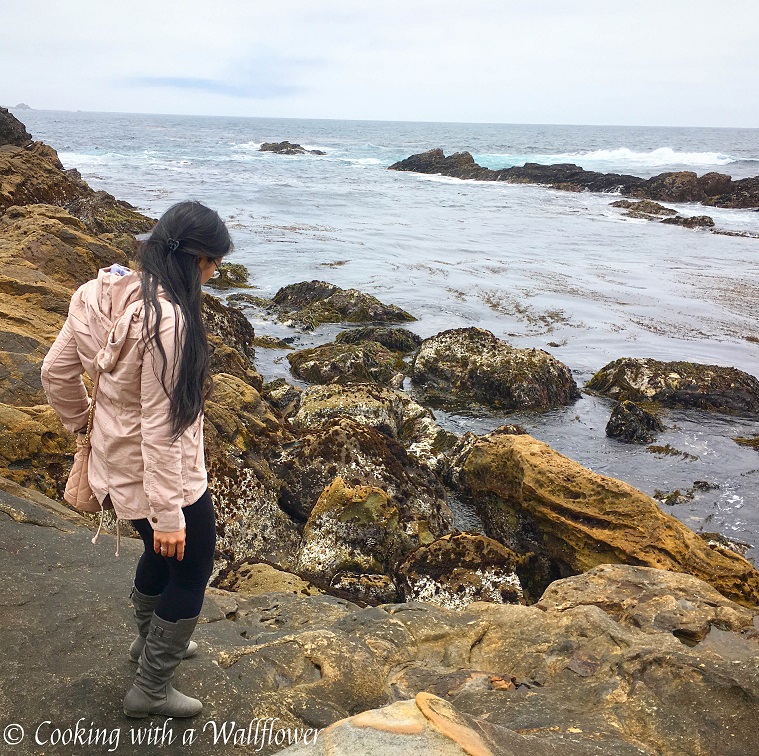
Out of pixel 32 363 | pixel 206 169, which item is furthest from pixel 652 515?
pixel 206 169

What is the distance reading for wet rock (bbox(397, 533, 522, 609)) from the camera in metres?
5.50

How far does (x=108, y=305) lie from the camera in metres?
2.61

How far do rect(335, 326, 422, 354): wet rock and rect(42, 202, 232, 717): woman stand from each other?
10583 mm

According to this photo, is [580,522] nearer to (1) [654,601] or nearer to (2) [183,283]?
(1) [654,601]

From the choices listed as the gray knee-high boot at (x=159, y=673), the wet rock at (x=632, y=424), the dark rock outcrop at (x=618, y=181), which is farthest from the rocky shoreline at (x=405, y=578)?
the dark rock outcrop at (x=618, y=181)

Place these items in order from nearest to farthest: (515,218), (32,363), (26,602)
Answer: (26,602) → (32,363) → (515,218)

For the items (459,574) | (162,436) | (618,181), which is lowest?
(459,574)

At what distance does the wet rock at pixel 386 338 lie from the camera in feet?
44.1

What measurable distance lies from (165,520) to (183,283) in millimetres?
948

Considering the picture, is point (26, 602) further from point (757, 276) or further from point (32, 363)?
point (757, 276)

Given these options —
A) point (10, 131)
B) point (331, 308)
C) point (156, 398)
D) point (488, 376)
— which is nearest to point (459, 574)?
point (156, 398)

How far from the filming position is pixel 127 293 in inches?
102

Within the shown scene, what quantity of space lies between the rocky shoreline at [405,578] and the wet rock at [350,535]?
0.06 feet

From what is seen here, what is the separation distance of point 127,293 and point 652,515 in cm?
526
